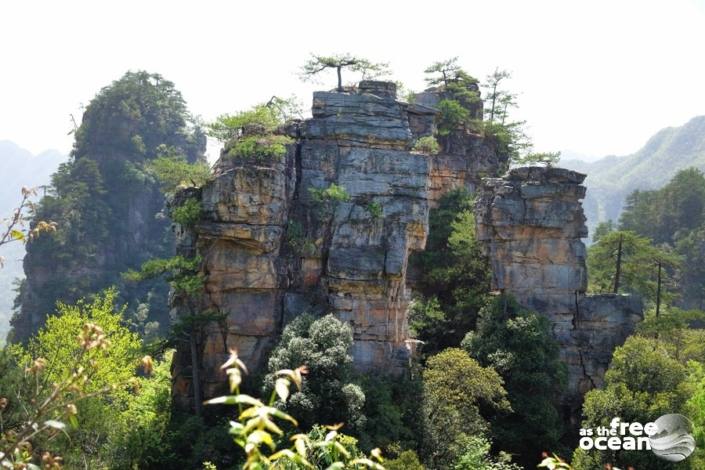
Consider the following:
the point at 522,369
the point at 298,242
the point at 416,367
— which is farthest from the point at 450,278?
the point at 298,242

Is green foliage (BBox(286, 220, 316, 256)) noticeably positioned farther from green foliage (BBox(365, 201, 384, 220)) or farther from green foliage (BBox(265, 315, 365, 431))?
green foliage (BBox(265, 315, 365, 431))

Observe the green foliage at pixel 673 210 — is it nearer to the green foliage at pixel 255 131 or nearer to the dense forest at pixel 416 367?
the dense forest at pixel 416 367

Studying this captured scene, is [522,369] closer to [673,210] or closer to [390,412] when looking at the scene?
[390,412]

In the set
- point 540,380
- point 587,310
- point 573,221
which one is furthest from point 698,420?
point 573,221

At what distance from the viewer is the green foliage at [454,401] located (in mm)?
17359

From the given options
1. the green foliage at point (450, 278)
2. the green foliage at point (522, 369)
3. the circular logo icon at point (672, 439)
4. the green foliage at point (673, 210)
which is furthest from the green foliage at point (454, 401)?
the green foliage at point (673, 210)

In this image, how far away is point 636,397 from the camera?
17547mm

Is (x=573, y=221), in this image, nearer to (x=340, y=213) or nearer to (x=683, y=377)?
(x=683, y=377)

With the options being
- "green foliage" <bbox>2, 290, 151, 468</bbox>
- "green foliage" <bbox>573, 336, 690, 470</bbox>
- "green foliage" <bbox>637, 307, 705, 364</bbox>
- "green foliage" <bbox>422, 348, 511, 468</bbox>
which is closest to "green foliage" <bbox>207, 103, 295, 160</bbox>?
"green foliage" <bbox>2, 290, 151, 468</bbox>

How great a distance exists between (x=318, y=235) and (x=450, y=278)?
7903mm

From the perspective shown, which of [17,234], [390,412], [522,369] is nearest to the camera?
[17,234]

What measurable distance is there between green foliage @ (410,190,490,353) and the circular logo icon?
29.3ft

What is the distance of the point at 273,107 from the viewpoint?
73.0 feet

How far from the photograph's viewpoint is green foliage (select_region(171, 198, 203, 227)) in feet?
63.5
